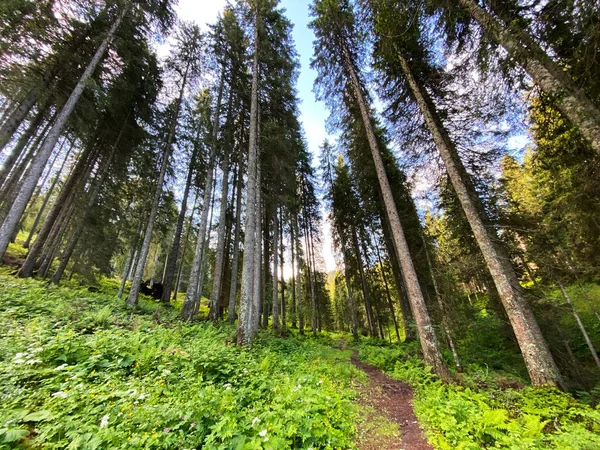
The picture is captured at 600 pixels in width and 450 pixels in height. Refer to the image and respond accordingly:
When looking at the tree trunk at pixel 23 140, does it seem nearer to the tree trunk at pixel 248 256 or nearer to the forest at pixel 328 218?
the forest at pixel 328 218

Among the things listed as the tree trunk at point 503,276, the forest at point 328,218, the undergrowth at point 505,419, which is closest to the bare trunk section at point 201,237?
the forest at point 328,218

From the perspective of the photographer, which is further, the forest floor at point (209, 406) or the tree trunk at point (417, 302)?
the tree trunk at point (417, 302)

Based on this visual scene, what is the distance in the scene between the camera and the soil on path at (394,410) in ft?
11.5

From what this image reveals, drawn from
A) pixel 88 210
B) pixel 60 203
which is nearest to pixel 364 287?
pixel 88 210

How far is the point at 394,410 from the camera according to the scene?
479 cm

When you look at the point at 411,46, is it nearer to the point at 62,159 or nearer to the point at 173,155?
the point at 173,155

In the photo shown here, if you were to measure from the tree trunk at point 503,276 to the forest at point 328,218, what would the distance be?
0.07 meters

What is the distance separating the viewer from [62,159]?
2114cm

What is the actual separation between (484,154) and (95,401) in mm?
11558

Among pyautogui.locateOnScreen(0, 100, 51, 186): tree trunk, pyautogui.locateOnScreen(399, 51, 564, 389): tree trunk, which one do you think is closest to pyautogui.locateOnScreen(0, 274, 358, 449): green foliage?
pyautogui.locateOnScreen(399, 51, 564, 389): tree trunk

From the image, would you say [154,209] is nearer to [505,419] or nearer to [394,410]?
[394,410]

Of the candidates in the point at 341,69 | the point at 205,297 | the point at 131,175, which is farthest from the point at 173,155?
the point at 205,297

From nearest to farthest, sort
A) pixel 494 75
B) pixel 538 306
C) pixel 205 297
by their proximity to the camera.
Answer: pixel 494 75
pixel 538 306
pixel 205 297

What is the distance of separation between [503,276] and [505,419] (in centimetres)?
365
